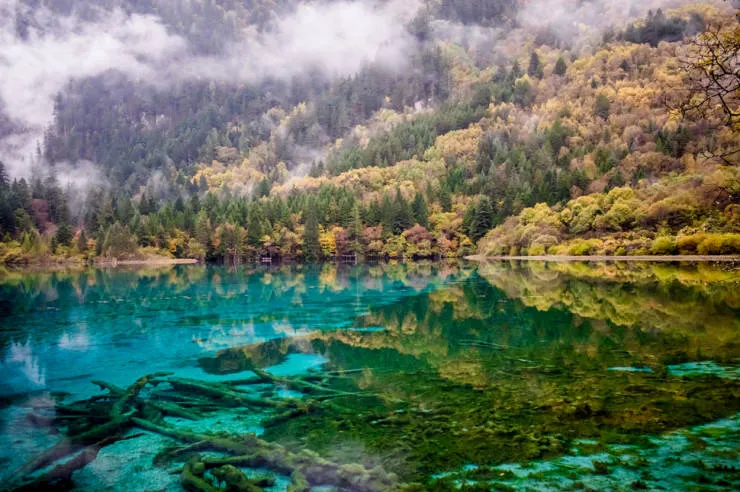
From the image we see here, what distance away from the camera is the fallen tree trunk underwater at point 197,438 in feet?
20.2

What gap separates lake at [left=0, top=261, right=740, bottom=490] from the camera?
6.37 meters

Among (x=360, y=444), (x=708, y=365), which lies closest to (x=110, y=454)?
(x=360, y=444)

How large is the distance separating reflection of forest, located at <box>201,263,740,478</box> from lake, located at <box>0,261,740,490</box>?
50 mm

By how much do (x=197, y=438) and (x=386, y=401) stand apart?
3.46 meters

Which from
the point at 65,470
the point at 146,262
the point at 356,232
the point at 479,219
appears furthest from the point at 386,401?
the point at 356,232

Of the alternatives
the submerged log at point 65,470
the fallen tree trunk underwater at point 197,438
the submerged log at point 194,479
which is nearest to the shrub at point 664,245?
the fallen tree trunk underwater at point 197,438

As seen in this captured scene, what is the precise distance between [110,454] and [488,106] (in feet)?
600

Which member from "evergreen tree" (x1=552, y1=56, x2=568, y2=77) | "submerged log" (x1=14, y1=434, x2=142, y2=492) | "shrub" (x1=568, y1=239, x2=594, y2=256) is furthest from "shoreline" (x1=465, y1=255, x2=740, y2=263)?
"evergreen tree" (x1=552, y1=56, x2=568, y2=77)

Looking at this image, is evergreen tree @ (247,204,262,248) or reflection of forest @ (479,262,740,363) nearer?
reflection of forest @ (479,262,740,363)

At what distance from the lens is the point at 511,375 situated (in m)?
10.8

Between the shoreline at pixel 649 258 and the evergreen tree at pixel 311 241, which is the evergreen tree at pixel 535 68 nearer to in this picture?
the evergreen tree at pixel 311 241

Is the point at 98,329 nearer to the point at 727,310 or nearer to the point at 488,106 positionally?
the point at 727,310

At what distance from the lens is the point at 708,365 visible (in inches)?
430

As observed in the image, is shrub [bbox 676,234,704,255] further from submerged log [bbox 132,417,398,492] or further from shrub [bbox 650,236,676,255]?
submerged log [bbox 132,417,398,492]
